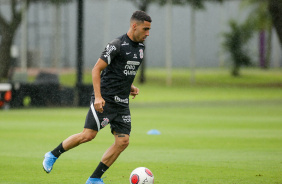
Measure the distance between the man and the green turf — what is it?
0.79 meters

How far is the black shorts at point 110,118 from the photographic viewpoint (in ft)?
24.3

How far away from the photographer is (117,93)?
24.6ft

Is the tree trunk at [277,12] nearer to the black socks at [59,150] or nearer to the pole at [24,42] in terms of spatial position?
the pole at [24,42]

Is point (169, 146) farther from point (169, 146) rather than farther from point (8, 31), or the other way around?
point (8, 31)

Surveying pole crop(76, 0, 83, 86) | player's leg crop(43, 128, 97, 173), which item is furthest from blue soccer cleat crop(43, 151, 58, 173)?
pole crop(76, 0, 83, 86)

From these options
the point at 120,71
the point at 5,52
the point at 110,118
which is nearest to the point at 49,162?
the point at 110,118

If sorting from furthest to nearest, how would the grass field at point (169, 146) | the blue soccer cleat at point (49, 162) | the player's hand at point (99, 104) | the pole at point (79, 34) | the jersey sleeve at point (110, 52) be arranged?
the pole at point (79, 34) < the grass field at point (169, 146) < the blue soccer cleat at point (49, 162) < the jersey sleeve at point (110, 52) < the player's hand at point (99, 104)

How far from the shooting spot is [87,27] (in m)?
42.9

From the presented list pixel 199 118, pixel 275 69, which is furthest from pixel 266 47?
pixel 199 118

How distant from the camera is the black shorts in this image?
7410mm

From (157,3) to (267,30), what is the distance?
11097 mm

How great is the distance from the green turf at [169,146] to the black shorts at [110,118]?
1.02m

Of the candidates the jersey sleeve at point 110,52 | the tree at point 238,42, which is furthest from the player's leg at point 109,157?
the tree at point 238,42

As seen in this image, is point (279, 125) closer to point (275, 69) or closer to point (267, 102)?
point (267, 102)
